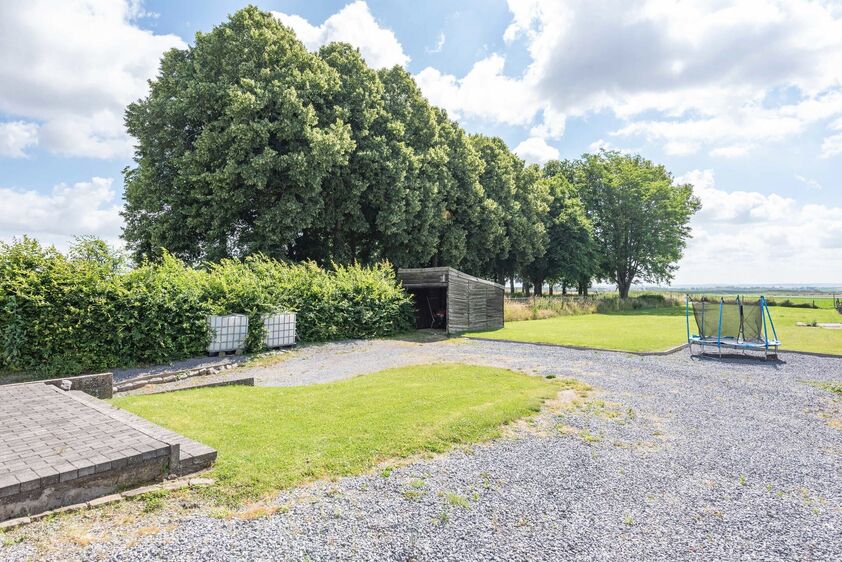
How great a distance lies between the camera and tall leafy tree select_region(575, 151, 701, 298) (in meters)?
47.2

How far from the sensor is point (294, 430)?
5863 millimetres

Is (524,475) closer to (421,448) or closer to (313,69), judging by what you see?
(421,448)

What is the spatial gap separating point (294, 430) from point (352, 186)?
18353 mm

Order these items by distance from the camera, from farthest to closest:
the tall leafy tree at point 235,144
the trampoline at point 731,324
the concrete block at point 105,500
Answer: the tall leafy tree at point 235,144, the trampoline at point 731,324, the concrete block at point 105,500

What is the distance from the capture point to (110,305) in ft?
36.4

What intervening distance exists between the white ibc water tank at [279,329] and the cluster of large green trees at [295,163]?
638cm

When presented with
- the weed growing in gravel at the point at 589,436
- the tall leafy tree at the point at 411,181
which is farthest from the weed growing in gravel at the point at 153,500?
the tall leafy tree at the point at 411,181

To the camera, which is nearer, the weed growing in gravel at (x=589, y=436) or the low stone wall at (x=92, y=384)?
the weed growing in gravel at (x=589, y=436)

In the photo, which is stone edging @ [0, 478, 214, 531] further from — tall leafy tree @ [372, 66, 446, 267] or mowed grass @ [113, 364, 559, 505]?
tall leafy tree @ [372, 66, 446, 267]

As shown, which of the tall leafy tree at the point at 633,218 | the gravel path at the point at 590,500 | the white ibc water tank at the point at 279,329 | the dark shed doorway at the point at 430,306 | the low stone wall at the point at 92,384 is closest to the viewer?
the gravel path at the point at 590,500

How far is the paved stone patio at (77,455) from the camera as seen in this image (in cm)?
374

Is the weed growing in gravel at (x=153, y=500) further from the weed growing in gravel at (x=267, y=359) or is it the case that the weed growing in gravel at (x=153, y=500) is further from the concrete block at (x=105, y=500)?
the weed growing in gravel at (x=267, y=359)

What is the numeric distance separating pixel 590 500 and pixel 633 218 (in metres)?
49.3

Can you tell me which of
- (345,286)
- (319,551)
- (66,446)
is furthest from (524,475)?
(345,286)
